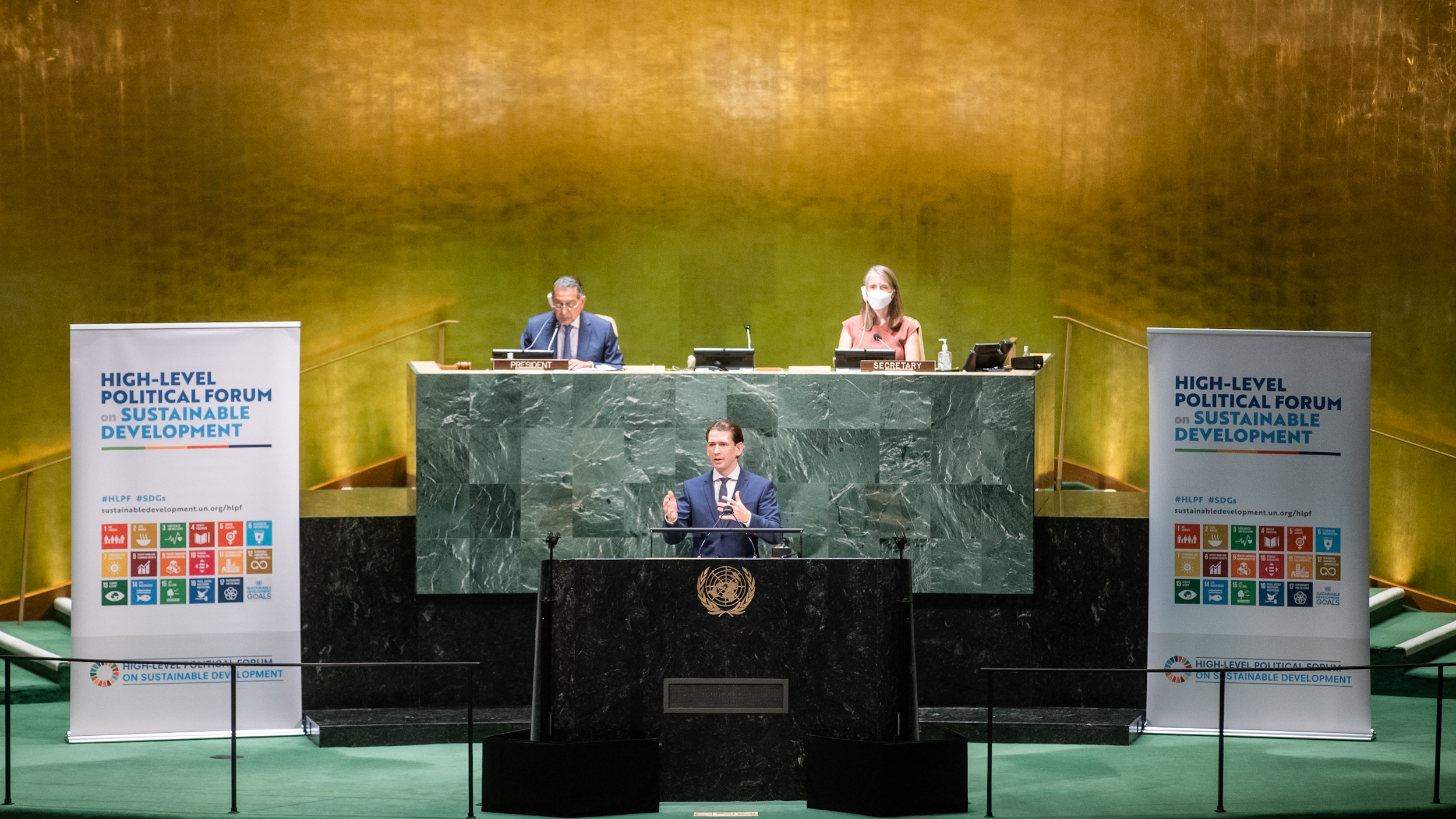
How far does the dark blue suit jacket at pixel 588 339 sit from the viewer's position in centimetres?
855

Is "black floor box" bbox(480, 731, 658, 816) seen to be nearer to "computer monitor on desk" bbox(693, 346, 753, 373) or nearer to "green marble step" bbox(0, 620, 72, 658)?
"computer monitor on desk" bbox(693, 346, 753, 373)

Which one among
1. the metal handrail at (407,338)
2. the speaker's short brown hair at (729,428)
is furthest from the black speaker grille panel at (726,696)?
the metal handrail at (407,338)

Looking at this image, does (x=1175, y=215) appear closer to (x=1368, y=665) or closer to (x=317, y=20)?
(x=1368, y=665)

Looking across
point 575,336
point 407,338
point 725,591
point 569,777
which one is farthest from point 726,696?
point 407,338

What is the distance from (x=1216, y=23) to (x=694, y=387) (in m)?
5.86

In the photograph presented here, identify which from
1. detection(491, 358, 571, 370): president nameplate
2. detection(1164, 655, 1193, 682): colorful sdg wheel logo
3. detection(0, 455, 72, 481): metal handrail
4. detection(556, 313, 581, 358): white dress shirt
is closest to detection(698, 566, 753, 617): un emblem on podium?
detection(491, 358, 571, 370): president nameplate

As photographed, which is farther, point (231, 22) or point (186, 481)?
point (231, 22)

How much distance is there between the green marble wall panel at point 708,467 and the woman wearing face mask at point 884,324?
29.8 inches

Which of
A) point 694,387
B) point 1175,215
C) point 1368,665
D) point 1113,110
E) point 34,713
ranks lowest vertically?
point 34,713

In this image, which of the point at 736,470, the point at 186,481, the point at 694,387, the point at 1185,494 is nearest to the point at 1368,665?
the point at 1185,494

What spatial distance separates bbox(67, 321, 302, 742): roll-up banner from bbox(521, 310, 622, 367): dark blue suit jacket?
67.5 inches

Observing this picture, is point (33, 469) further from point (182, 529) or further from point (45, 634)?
point (182, 529)

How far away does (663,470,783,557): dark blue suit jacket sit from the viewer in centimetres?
689

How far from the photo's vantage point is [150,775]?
6414 millimetres
